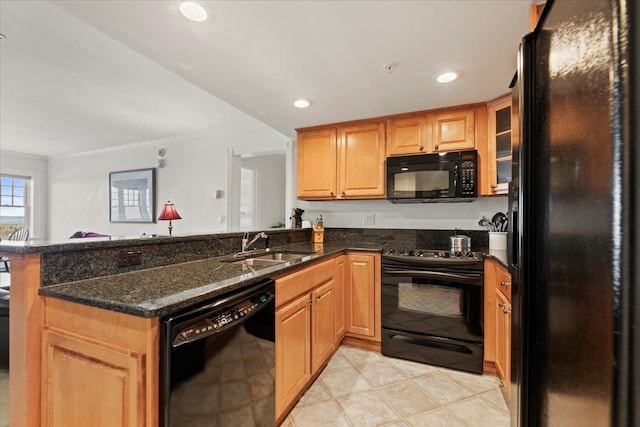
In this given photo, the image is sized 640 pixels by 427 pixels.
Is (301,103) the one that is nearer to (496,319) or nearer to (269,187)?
(496,319)

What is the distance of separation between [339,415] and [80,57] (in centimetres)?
325

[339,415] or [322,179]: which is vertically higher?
[322,179]

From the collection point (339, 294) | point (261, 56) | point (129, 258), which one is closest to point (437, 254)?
point (339, 294)

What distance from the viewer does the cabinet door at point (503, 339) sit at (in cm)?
170

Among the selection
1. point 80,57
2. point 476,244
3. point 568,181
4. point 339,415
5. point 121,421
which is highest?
point 80,57

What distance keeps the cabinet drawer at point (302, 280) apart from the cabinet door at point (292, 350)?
52 millimetres

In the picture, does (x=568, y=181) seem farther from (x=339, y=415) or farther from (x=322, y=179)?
(x=322, y=179)

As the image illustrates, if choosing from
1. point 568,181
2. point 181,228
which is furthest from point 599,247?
point 181,228

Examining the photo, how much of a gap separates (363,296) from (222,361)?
164cm

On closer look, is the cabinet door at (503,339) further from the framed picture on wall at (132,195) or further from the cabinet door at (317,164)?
the framed picture on wall at (132,195)

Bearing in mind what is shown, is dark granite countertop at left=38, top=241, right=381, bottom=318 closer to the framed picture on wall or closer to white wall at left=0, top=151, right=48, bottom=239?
the framed picture on wall

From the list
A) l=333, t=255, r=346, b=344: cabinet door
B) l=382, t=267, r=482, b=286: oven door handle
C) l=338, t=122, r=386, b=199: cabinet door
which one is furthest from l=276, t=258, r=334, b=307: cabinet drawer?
l=338, t=122, r=386, b=199: cabinet door

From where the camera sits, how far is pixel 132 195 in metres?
4.78

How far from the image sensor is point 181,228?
4.36m
